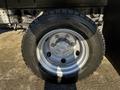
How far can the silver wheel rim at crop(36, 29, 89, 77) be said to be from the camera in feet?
12.4

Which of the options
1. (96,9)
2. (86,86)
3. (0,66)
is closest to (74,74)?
(86,86)

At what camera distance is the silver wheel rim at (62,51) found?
3.77 m

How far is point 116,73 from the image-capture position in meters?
4.02

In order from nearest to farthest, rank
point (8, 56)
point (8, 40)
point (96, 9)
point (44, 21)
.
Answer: point (44, 21), point (96, 9), point (8, 56), point (8, 40)

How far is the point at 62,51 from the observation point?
3.93 m

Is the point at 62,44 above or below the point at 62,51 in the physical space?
above

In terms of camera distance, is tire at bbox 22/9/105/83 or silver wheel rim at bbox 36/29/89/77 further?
silver wheel rim at bbox 36/29/89/77

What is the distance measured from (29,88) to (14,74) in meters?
0.50

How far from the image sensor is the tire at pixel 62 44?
3660 mm

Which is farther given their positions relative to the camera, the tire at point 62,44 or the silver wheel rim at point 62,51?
the silver wheel rim at point 62,51

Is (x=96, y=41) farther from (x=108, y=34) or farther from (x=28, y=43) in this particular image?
(x=28, y=43)

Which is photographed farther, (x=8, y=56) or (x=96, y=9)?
(x=8, y=56)

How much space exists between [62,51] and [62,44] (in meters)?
0.11

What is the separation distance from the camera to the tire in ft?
12.0
